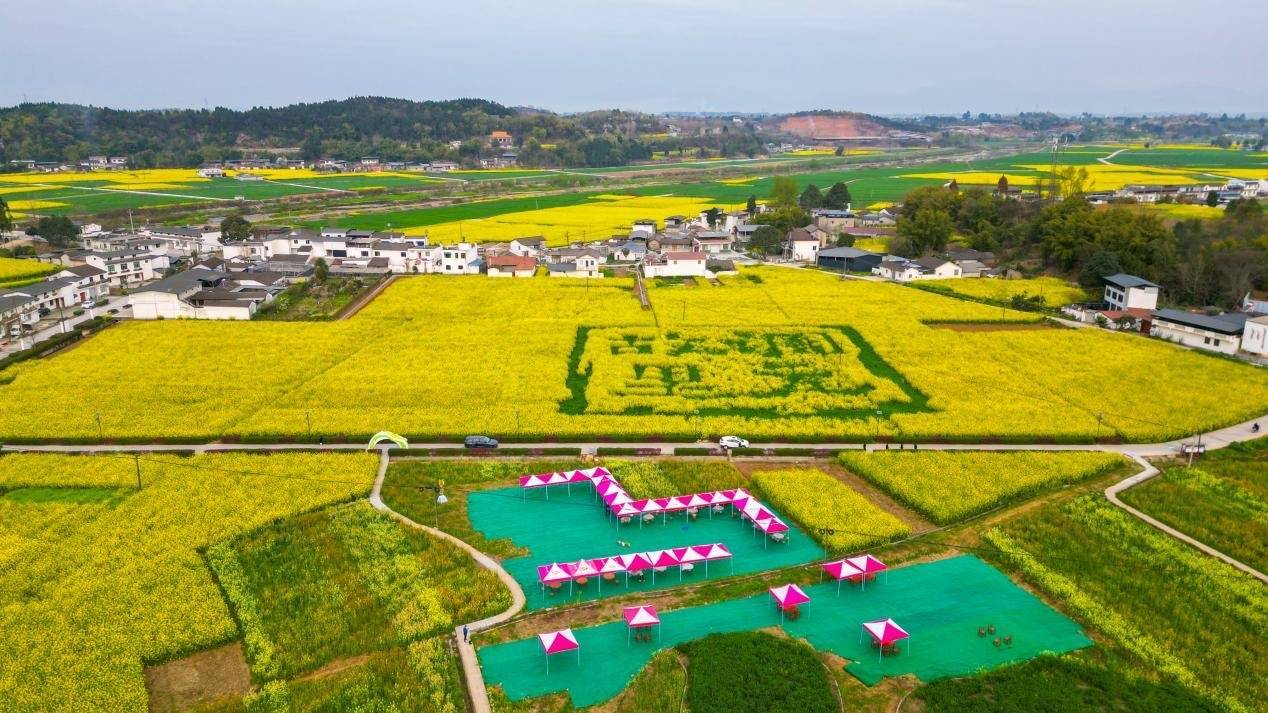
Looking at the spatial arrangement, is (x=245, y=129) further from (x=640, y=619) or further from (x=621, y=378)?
(x=640, y=619)

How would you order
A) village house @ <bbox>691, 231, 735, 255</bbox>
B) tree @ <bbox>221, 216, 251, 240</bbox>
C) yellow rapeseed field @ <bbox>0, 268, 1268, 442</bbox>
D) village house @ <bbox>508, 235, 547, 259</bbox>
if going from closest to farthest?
1. yellow rapeseed field @ <bbox>0, 268, 1268, 442</bbox>
2. village house @ <bbox>508, 235, 547, 259</bbox>
3. tree @ <bbox>221, 216, 251, 240</bbox>
4. village house @ <bbox>691, 231, 735, 255</bbox>

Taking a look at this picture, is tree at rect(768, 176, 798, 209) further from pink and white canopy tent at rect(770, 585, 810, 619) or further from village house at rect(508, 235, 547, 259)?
pink and white canopy tent at rect(770, 585, 810, 619)

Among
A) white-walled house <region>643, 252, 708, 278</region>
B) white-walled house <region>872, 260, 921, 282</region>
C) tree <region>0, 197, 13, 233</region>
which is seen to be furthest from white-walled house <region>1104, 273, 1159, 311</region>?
tree <region>0, 197, 13, 233</region>

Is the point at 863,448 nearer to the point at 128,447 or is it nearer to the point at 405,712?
the point at 405,712

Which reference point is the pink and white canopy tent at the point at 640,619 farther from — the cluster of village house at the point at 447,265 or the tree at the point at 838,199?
the tree at the point at 838,199

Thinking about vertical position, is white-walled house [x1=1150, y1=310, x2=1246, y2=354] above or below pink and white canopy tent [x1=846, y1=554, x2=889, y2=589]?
above

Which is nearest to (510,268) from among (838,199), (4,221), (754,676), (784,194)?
(784,194)

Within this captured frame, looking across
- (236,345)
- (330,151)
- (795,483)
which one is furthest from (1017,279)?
(330,151)
